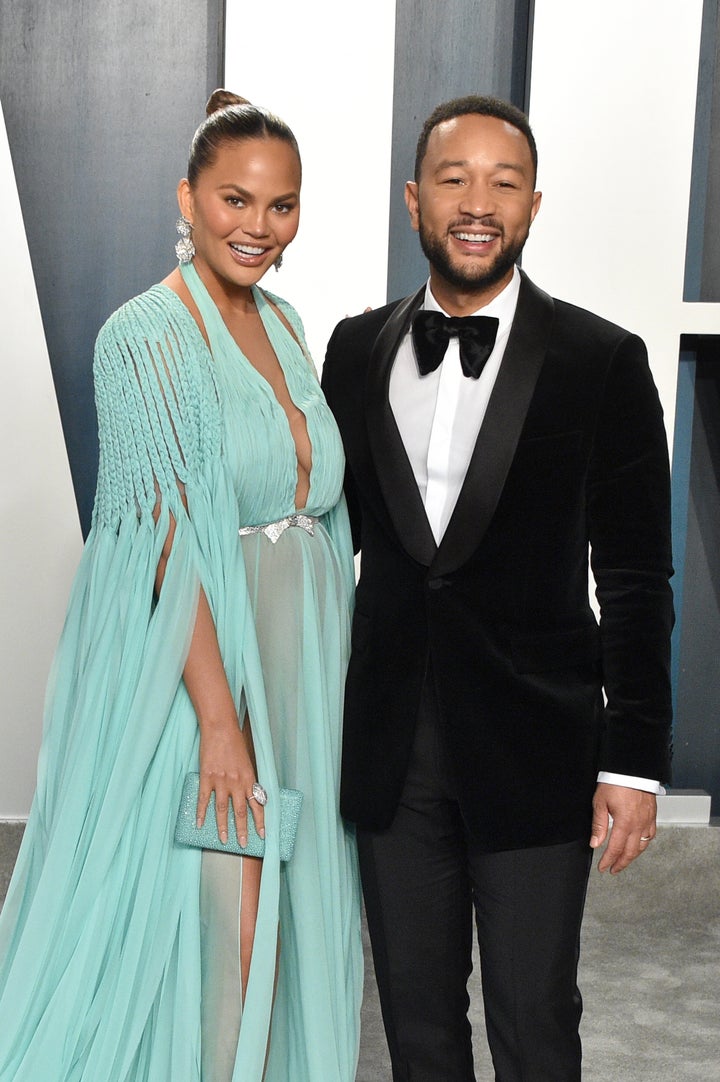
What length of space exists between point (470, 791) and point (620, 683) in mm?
287

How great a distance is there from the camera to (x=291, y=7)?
3.37 metres

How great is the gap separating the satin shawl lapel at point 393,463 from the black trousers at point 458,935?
9.9 inches

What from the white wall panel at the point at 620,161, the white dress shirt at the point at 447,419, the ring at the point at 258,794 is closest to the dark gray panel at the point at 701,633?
the white wall panel at the point at 620,161

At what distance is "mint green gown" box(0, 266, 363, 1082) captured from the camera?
1858 millimetres

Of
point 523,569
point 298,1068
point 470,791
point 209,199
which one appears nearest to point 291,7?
point 209,199

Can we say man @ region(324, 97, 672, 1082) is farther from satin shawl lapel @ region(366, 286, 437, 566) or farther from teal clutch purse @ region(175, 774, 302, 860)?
teal clutch purse @ region(175, 774, 302, 860)

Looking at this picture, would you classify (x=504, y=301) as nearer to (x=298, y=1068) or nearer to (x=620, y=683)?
(x=620, y=683)

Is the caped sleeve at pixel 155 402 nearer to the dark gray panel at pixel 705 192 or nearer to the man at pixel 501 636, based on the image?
the man at pixel 501 636

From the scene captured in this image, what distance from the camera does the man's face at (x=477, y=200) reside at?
6.45 feet

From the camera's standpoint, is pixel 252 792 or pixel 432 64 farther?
pixel 432 64

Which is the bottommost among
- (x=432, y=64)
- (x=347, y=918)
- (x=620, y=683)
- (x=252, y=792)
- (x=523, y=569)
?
(x=347, y=918)

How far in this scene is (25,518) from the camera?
3.41 metres

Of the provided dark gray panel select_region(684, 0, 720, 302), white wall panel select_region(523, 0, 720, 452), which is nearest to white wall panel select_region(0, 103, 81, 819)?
white wall panel select_region(523, 0, 720, 452)

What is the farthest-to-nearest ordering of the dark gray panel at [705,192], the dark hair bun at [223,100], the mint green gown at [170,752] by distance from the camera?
1. the dark gray panel at [705,192]
2. the dark hair bun at [223,100]
3. the mint green gown at [170,752]
